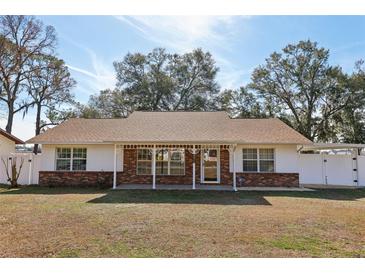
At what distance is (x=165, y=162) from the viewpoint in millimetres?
15984

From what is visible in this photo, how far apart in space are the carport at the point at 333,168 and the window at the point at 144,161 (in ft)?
27.4

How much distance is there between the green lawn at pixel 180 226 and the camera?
516 centimetres

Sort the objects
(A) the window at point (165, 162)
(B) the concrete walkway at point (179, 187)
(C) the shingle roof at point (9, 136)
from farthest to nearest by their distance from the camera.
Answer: (C) the shingle roof at point (9, 136)
(A) the window at point (165, 162)
(B) the concrete walkway at point (179, 187)

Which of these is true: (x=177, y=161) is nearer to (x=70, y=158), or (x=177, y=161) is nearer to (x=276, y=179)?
(x=276, y=179)

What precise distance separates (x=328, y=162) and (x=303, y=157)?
4.60ft

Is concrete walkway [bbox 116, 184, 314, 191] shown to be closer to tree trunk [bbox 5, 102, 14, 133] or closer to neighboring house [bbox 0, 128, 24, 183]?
neighboring house [bbox 0, 128, 24, 183]

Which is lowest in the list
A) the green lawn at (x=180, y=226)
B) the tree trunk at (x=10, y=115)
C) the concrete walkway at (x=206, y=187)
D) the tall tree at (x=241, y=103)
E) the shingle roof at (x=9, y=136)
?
the green lawn at (x=180, y=226)

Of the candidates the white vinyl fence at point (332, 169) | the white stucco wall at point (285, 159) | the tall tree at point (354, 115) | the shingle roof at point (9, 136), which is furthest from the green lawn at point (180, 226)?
the tall tree at point (354, 115)

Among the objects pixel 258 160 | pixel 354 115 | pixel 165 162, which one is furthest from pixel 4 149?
pixel 354 115

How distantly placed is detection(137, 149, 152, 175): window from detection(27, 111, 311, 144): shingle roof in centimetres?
105

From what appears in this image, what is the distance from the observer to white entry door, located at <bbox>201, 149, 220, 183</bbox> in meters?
15.8

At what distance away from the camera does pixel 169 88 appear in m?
34.3

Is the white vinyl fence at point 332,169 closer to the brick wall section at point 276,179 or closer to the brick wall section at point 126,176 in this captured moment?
the brick wall section at point 276,179

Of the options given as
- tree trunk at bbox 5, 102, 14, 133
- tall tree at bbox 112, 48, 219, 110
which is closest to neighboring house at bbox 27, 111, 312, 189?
tree trunk at bbox 5, 102, 14, 133
